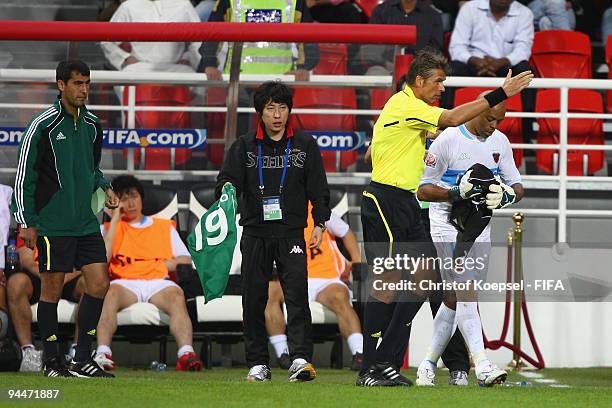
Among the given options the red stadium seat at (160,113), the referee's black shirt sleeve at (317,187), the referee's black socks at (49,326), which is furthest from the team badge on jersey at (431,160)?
the red stadium seat at (160,113)

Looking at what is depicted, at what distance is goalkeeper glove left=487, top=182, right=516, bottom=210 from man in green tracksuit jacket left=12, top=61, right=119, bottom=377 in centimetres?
284

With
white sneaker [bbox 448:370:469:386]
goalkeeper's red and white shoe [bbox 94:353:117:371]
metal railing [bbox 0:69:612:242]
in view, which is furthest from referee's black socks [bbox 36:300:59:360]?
white sneaker [bbox 448:370:469:386]

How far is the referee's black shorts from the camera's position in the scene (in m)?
8.81

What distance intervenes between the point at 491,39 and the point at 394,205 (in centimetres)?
553

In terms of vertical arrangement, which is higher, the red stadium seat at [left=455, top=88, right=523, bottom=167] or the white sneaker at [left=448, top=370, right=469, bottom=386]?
the red stadium seat at [left=455, top=88, right=523, bottom=167]

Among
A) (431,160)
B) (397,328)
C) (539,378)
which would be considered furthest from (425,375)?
(539,378)

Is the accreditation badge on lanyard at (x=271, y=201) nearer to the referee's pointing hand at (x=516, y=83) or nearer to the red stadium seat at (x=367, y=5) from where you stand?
the referee's pointing hand at (x=516, y=83)

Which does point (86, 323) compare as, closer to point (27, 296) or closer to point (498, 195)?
point (27, 296)

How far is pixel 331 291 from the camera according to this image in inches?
463

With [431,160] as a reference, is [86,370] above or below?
below

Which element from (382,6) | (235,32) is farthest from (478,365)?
(382,6)

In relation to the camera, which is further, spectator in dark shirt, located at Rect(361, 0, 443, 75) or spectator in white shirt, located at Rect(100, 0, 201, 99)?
spectator in dark shirt, located at Rect(361, 0, 443, 75)

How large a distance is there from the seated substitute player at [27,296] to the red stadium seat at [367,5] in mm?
5194

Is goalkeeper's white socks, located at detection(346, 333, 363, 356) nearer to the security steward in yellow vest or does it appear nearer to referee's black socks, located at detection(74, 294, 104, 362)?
the security steward in yellow vest
